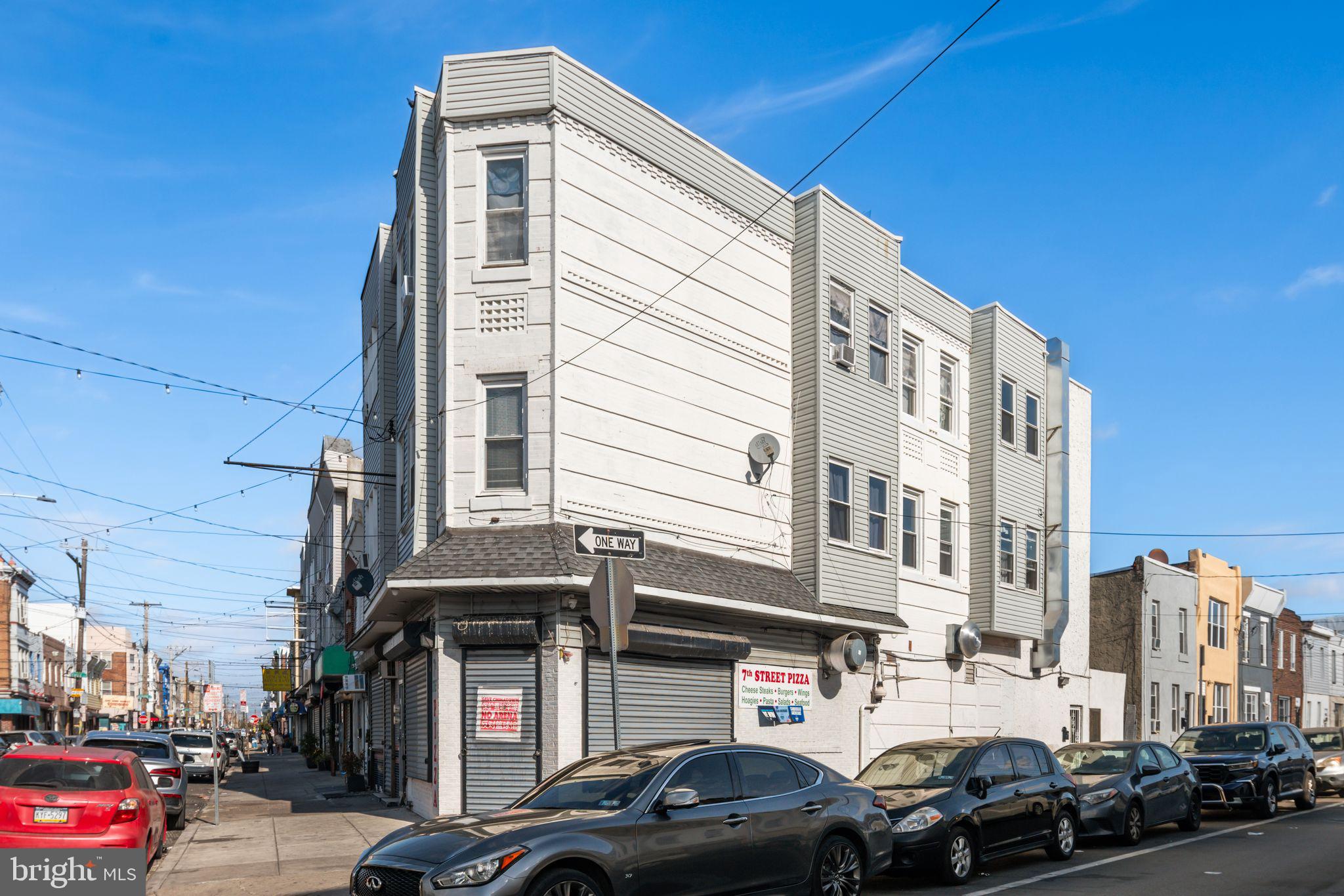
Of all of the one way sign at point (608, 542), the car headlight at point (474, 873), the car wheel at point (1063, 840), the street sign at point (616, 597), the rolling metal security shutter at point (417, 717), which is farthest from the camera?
the rolling metal security shutter at point (417, 717)

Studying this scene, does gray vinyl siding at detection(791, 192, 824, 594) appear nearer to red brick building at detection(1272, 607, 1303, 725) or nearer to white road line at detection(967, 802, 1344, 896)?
white road line at detection(967, 802, 1344, 896)

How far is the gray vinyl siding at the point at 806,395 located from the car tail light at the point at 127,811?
1169 cm

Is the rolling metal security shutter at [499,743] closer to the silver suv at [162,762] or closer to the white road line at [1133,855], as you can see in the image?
the silver suv at [162,762]

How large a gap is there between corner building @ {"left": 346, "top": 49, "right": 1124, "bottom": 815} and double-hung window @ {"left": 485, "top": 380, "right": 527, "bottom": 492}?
0.13 ft

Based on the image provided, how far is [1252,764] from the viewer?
19859mm

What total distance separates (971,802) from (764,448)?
8.93 metres

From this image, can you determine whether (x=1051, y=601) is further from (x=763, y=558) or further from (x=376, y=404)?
(x=376, y=404)

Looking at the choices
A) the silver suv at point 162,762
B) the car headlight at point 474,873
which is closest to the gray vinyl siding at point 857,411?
the silver suv at point 162,762

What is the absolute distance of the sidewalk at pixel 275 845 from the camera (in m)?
13.2

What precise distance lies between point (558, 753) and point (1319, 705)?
5097 centimetres

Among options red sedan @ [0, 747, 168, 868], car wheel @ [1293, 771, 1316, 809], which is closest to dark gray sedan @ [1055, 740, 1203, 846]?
car wheel @ [1293, 771, 1316, 809]

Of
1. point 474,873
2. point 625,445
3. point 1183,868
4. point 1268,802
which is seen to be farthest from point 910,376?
point 474,873

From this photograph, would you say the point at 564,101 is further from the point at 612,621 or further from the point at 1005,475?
the point at 1005,475

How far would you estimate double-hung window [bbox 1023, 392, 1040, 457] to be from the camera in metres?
30.2
